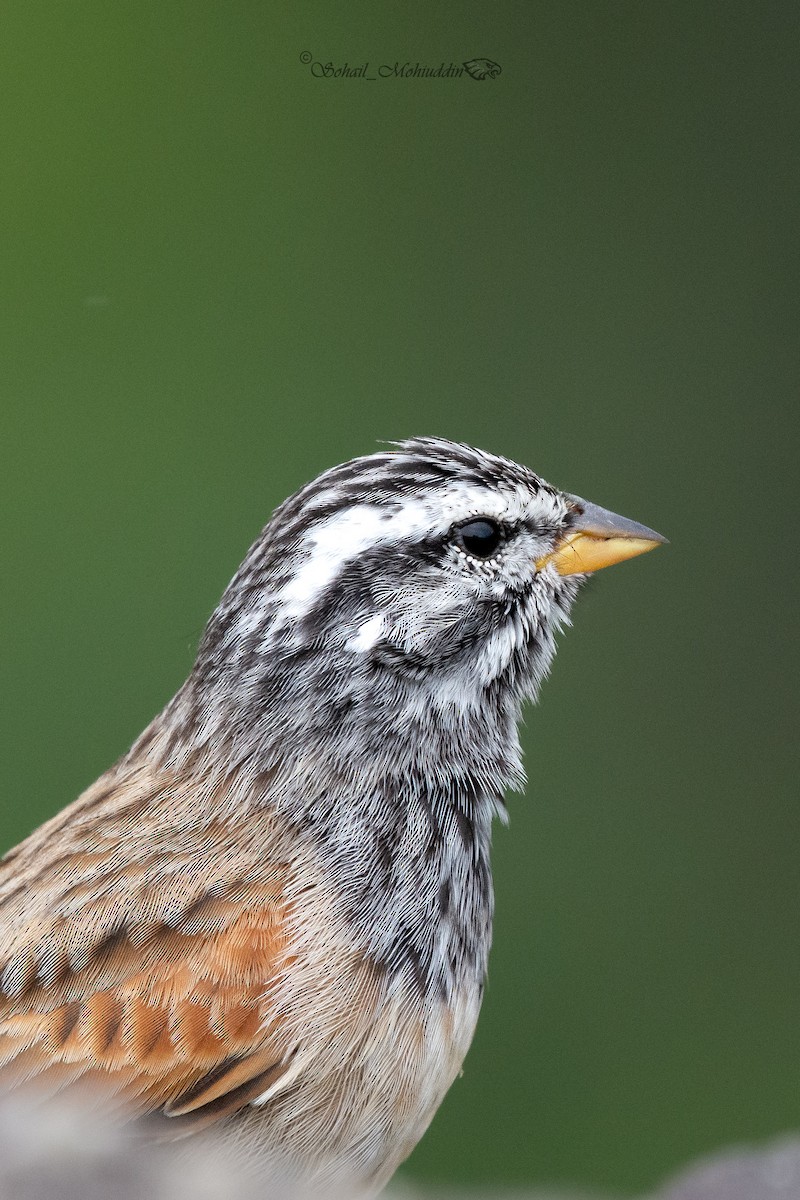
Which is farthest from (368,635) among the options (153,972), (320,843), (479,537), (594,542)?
(153,972)

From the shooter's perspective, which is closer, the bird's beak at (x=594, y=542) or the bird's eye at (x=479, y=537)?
the bird's eye at (x=479, y=537)

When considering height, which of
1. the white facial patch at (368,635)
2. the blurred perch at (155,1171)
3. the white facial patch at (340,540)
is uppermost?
the white facial patch at (340,540)

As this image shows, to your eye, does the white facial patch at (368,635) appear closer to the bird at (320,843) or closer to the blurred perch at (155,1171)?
the bird at (320,843)

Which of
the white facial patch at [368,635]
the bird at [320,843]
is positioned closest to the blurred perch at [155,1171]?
the bird at [320,843]

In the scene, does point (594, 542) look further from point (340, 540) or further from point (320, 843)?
point (320, 843)

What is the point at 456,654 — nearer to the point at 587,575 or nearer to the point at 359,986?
the point at 587,575

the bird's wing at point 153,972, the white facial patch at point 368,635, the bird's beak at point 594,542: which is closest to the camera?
the bird's wing at point 153,972

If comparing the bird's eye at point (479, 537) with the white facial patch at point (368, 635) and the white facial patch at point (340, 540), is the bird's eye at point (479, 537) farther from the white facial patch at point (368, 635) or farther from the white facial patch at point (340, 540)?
the white facial patch at point (368, 635)

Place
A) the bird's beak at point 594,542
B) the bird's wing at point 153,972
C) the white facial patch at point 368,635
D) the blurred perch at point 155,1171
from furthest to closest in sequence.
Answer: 1. the bird's beak at point 594,542
2. the white facial patch at point 368,635
3. the bird's wing at point 153,972
4. the blurred perch at point 155,1171

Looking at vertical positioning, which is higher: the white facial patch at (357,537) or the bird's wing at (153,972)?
the white facial patch at (357,537)

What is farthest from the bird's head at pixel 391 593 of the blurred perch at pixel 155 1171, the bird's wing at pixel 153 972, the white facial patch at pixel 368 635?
the blurred perch at pixel 155 1171
